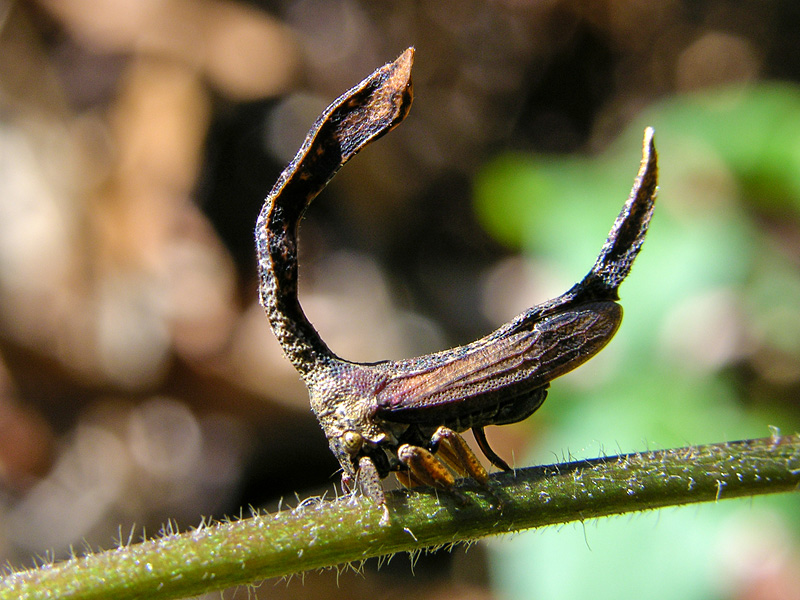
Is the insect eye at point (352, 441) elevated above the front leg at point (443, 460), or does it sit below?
above

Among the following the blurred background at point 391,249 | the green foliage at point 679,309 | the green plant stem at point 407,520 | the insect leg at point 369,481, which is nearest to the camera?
the green plant stem at point 407,520

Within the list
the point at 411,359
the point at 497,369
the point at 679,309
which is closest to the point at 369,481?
the point at 411,359

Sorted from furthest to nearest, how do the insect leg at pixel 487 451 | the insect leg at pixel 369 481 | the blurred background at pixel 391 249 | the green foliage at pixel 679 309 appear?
the blurred background at pixel 391 249
the green foliage at pixel 679 309
the insect leg at pixel 487 451
the insect leg at pixel 369 481

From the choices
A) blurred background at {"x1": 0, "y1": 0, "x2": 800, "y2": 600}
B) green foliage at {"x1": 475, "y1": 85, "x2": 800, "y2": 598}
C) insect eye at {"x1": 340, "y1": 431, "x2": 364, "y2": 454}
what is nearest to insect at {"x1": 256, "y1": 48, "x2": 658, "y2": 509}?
insect eye at {"x1": 340, "y1": 431, "x2": 364, "y2": 454}

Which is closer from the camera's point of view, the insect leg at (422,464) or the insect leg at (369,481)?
the insect leg at (369,481)

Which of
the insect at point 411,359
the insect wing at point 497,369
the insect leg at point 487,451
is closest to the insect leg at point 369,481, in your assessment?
the insect at point 411,359

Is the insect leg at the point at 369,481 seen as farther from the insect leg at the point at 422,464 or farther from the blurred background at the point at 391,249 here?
the blurred background at the point at 391,249

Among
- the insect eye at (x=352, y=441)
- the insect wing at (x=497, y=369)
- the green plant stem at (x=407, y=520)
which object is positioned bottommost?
the green plant stem at (x=407, y=520)
